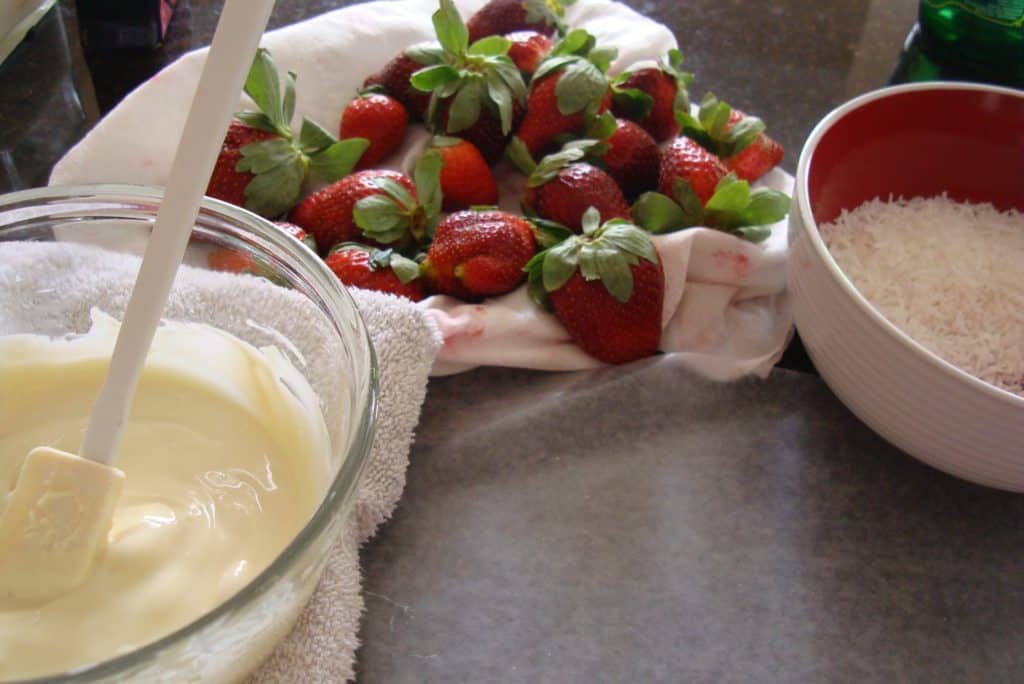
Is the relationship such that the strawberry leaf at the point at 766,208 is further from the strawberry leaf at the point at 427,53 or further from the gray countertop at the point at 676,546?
the strawberry leaf at the point at 427,53

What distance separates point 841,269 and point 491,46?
341 millimetres

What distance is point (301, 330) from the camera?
0.60 m

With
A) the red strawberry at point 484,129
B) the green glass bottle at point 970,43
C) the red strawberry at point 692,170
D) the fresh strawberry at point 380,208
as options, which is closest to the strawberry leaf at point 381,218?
the fresh strawberry at point 380,208

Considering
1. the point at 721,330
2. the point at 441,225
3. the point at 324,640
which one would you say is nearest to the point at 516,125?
the point at 441,225

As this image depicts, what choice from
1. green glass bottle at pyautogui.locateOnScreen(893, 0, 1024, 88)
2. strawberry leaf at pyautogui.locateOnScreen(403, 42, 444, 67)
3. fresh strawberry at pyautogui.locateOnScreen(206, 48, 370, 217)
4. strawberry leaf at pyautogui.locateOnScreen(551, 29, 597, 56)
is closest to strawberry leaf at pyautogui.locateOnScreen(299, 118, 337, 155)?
fresh strawberry at pyautogui.locateOnScreen(206, 48, 370, 217)

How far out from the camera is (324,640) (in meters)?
0.57

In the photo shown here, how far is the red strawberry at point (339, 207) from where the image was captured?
30.6 inches

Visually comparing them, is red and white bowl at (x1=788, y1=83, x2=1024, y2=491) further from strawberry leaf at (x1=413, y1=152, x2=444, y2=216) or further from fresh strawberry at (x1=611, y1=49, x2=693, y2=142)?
strawberry leaf at (x1=413, y1=152, x2=444, y2=216)

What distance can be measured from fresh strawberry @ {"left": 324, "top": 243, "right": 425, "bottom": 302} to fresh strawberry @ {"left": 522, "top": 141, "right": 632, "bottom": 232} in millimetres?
121

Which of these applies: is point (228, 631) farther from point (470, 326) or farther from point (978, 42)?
point (978, 42)

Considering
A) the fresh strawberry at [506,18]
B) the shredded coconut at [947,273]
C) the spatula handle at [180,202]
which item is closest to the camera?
the spatula handle at [180,202]

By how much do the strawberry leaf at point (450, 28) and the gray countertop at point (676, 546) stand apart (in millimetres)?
282

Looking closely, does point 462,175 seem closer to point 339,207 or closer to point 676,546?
point 339,207

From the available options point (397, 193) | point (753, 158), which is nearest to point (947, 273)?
point (753, 158)
